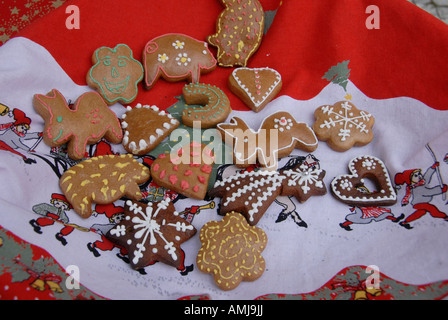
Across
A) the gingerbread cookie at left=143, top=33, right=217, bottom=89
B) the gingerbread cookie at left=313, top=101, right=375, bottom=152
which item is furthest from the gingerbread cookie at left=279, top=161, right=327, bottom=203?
the gingerbread cookie at left=143, top=33, right=217, bottom=89

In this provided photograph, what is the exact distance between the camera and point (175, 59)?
64.1 inches

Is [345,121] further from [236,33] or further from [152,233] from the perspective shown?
[152,233]

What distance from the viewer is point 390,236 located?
123 centimetres

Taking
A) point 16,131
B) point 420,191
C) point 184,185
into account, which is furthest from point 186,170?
point 420,191

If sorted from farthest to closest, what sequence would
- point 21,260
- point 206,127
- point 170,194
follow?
point 206,127 < point 170,194 < point 21,260

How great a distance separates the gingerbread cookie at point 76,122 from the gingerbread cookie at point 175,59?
26 cm

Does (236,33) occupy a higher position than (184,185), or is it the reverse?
(236,33)

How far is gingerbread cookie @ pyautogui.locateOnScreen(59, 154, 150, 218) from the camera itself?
1255 mm

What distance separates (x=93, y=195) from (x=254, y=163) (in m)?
0.58

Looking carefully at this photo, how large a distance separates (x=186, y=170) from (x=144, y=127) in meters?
0.25

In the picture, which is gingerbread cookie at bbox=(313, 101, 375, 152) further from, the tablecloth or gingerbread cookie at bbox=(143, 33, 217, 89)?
gingerbread cookie at bbox=(143, 33, 217, 89)

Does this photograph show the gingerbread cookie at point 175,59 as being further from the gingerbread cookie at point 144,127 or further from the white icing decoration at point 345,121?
the white icing decoration at point 345,121

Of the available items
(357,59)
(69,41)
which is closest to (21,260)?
(69,41)

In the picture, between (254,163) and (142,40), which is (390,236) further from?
(142,40)
